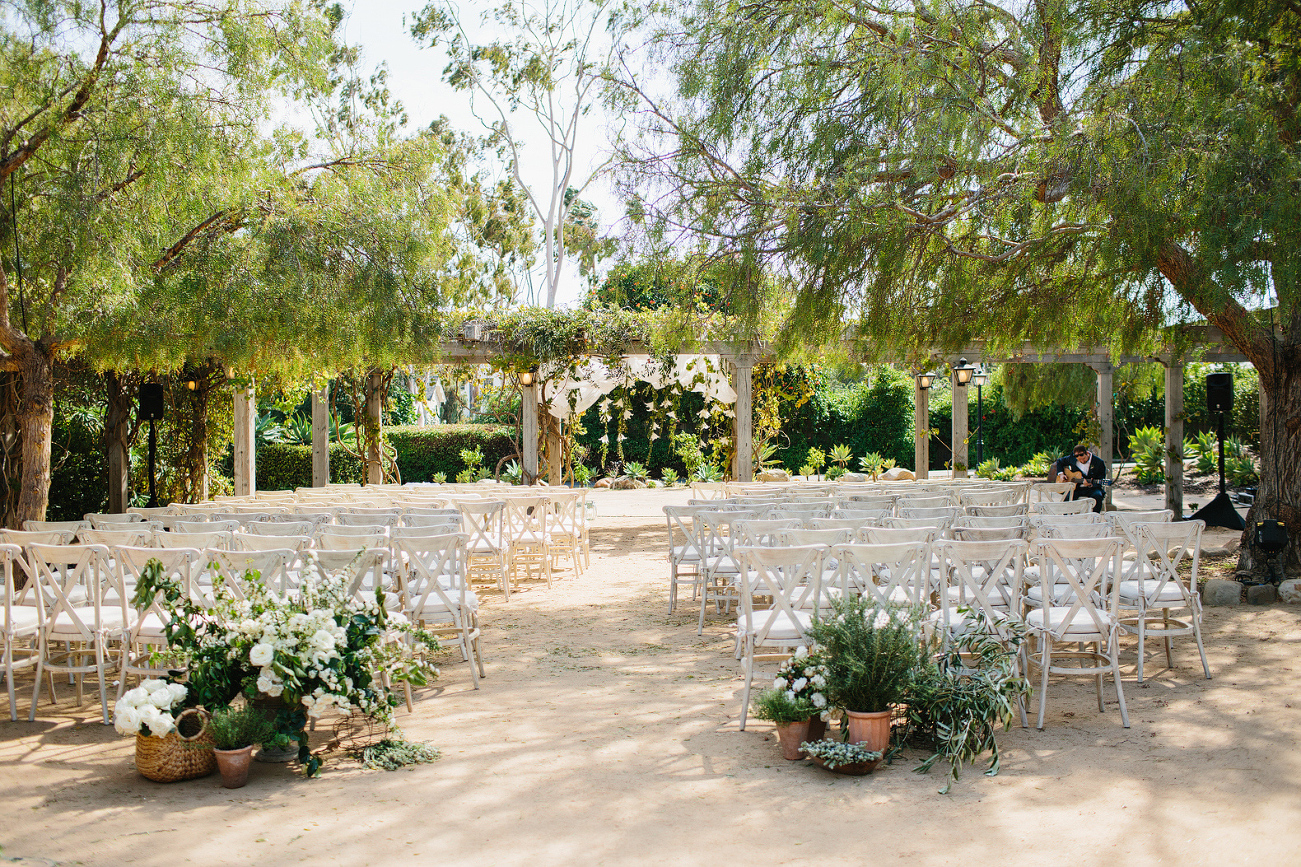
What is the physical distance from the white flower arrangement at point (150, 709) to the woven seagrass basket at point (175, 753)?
0.04 metres

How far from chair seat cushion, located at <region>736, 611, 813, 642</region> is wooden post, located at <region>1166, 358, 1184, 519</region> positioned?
9.70m

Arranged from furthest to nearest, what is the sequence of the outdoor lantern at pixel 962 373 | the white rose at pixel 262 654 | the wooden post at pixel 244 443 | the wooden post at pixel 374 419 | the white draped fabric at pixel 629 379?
the outdoor lantern at pixel 962 373 → the white draped fabric at pixel 629 379 → the wooden post at pixel 374 419 → the wooden post at pixel 244 443 → the white rose at pixel 262 654

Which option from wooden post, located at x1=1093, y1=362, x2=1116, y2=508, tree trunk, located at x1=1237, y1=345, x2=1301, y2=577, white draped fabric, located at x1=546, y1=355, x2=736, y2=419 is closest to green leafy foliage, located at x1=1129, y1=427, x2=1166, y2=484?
wooden post, located at x1=1093, y1=362, x2=1116, y2=508

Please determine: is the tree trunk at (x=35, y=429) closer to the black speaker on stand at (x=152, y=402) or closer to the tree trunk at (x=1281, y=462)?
the black speaker on stand at (x=152, y=402)

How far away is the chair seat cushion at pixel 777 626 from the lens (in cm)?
408

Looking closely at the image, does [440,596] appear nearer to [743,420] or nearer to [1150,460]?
[743,420]

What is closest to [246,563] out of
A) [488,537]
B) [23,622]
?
[23,622]

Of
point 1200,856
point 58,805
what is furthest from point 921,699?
point 58,805

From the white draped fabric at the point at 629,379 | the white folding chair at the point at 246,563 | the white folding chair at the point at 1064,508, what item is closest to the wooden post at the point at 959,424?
the white draped fabric at the point at 629,379

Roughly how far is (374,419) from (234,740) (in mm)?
9473

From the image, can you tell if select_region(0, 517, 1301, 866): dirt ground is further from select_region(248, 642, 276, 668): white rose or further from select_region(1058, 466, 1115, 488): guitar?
select_region(1058, 466, 1115, 488): guitar

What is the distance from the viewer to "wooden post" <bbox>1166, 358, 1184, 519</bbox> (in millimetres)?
12109

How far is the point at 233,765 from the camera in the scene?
3400 mm

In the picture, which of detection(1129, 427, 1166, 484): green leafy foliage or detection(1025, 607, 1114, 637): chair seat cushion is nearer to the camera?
detection(1025, 607, 1114, 637): chair seat cushion
